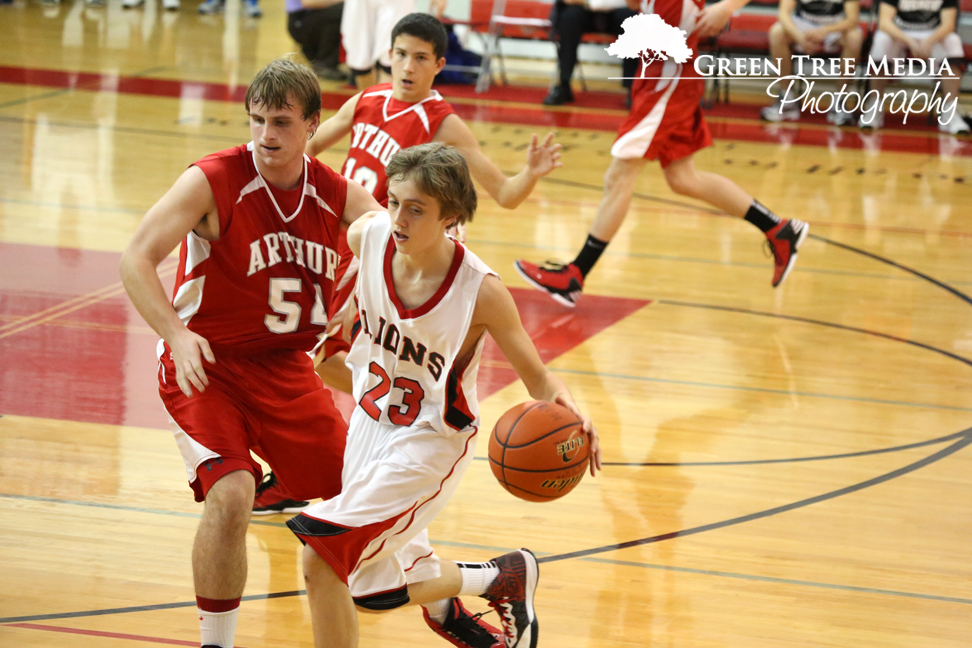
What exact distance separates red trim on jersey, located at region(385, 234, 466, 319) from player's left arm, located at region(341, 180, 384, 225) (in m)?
0.32

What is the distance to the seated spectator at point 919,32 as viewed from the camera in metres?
10.6

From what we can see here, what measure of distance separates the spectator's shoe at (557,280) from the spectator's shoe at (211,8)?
13631 mm

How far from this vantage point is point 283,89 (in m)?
2.85

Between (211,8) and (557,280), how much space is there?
1378cm

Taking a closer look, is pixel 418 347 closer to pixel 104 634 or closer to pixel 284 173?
pixel 284 173

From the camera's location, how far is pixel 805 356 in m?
5.40

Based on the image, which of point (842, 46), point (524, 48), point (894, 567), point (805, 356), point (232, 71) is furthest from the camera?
point (524, 48)

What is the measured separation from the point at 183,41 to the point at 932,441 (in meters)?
12.8

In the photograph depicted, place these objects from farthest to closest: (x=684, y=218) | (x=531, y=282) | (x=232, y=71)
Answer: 1. (x=232, y=71)
2. (x=684, y=218)
3. (x=531, y=282)

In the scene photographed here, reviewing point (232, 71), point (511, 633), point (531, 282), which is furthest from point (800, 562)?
point (232, 71)

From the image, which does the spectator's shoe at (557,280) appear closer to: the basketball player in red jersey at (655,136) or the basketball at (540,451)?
the basketball player in red jersey at (655,136)

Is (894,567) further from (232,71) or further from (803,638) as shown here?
(232,71)

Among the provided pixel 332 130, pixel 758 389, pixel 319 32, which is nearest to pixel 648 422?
pixel 758 389
